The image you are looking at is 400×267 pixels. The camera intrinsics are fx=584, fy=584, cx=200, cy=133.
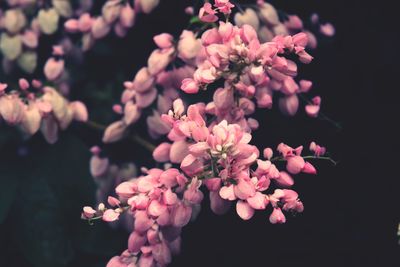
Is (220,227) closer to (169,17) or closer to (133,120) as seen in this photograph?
(133,120)

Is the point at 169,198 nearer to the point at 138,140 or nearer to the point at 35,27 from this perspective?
the point at 138,140

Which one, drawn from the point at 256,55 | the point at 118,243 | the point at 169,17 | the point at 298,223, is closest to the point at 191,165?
the point at 256,55

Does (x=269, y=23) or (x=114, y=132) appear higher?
(x=269, y=23)

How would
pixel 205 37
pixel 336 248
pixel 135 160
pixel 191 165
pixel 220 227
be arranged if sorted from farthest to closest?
pixel 135 160, pixel 220 227, pixel 336 248, pixel 205 37, pixel 191 165

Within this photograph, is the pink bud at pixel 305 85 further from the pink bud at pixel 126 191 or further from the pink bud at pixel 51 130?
→ the pink bud at pixel 51 130

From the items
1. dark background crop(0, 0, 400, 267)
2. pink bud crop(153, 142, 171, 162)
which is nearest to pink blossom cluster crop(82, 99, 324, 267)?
pink bud crop(153, 142, 171, 162)

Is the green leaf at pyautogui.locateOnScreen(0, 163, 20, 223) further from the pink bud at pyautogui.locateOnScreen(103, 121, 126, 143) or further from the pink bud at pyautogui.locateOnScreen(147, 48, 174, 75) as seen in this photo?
A: the pink bud at pyautogui.locateOnScreen(147, 48, 174, 75)

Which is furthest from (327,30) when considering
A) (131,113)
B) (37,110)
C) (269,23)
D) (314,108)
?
(37,110)
